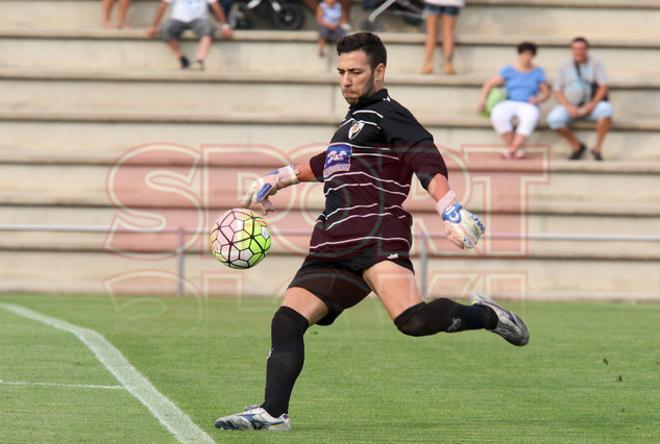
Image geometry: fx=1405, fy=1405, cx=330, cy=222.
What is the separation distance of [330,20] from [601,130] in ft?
14.1

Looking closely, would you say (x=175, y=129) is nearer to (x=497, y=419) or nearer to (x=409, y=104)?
(x=409, y=104)

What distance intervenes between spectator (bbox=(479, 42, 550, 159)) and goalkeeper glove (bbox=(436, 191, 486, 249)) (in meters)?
13.1

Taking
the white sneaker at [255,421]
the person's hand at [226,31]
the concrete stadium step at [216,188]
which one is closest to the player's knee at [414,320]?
the white sneaker at [255,421]

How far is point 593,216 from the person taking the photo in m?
20.2

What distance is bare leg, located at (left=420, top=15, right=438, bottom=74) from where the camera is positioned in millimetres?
20906

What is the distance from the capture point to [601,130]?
67.0 feet

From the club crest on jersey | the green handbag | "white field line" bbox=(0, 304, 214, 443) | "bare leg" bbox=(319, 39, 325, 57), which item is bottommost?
"white field line" bbox=(0, 304, 214, 443)

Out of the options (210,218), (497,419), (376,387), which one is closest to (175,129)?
(210,218)

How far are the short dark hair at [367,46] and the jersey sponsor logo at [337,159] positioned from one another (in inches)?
19.2

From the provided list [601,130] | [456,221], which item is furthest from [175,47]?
[456,221]

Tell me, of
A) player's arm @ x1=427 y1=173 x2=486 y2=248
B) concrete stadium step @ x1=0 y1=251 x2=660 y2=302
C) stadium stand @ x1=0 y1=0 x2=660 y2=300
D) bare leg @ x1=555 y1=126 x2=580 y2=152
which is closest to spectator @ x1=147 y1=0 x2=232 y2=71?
stadium stand @ x1=0 y1=0 x2=660 y2=300

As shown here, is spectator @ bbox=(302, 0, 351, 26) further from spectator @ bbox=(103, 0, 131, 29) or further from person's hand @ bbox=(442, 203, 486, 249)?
person's hand @ bbox=(442, 203, 486, 249)

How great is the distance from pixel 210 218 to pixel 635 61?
7.09 metres

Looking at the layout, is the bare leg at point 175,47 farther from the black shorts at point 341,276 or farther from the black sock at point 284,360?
A: the black sock at point 284,360
